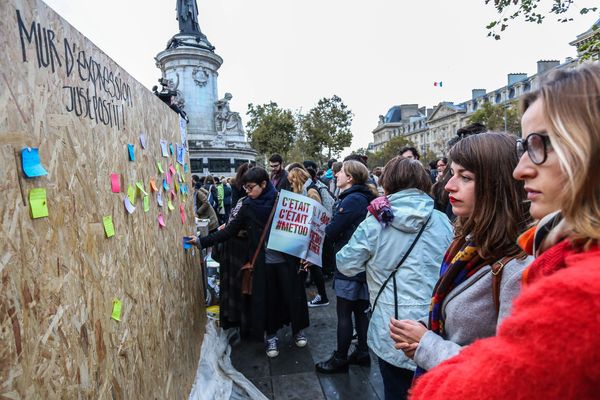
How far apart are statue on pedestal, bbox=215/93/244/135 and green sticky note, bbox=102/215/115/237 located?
22.5 meters

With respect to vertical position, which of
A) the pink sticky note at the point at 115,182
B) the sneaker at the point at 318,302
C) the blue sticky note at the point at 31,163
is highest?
the blue sticky note at the point at 31,163

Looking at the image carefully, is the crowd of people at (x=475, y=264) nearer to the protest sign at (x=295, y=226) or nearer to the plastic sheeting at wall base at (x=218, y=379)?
the protest sign at (x=295, y=226)

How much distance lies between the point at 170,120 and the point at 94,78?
59.0 inches

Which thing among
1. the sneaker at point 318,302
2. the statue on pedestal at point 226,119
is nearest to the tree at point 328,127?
the statue on pedestal at point 226,119

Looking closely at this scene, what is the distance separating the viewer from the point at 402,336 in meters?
1.58

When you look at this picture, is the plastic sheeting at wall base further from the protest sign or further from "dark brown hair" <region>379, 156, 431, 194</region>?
"dark brown hair" <region>379, 156, 431, 194</region>

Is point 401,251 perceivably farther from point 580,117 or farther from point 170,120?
point 170,120

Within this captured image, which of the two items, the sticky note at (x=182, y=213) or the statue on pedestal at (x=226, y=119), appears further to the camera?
the statue on pedestal at (x=226, y=119)

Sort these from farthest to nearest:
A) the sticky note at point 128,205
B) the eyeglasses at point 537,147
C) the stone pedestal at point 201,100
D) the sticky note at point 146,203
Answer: the stone pedestal at point 201,100
the sticky note at point 146,203
the sticky note at point 128,205
the eyeglasses at point 537,147

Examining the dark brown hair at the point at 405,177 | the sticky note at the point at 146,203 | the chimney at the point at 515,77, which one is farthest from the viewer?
the chimney at the point at 515,77

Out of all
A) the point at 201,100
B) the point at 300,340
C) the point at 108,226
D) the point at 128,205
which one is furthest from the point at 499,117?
the point at 108,226

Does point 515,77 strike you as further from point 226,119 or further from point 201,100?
point 201,100

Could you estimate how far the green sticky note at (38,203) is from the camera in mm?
1127

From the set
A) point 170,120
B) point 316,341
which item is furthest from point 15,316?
point 316,341
